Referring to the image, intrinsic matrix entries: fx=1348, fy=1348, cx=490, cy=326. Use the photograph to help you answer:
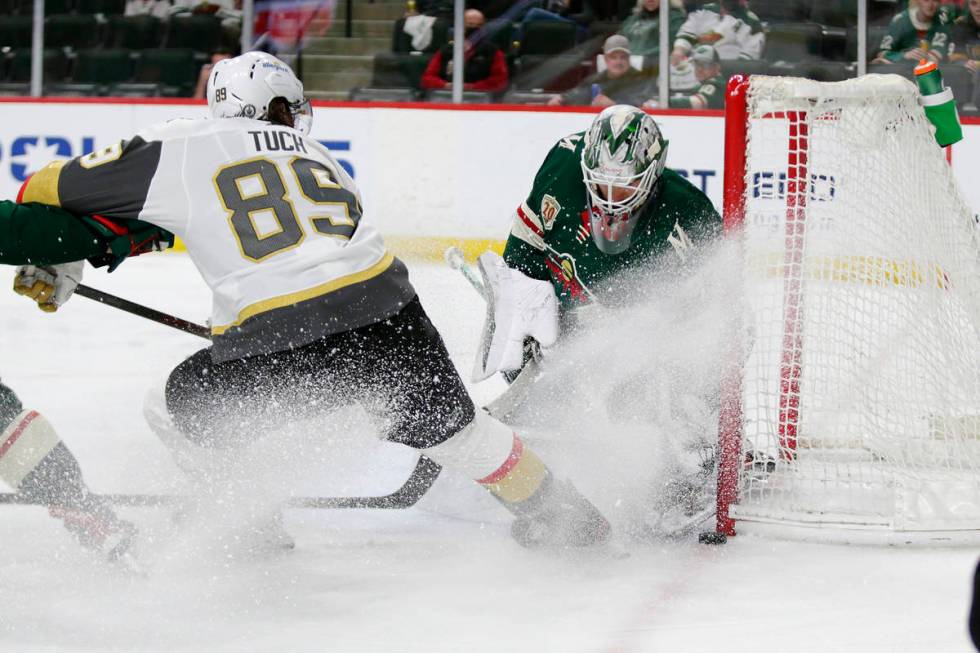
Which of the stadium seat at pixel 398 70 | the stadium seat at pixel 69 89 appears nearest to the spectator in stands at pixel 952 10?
the stadium seat at pixel 398 70

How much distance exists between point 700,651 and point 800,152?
3.61ft

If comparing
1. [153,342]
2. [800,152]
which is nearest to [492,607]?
[800,152]

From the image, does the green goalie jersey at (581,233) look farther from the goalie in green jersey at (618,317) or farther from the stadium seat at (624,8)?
the stadium seat at (624,8)

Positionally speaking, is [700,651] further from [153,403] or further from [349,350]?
[153,403]

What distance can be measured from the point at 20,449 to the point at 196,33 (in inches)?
185

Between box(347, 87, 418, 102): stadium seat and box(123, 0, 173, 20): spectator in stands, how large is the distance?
1.16 meters

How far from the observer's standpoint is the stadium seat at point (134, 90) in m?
6.68

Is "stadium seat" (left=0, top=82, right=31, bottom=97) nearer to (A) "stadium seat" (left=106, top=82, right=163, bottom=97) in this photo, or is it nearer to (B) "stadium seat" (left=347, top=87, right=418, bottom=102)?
(A) "stadium seat" (left=106, top=82, right=163, bottom=97)

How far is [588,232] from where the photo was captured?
306 centimetres

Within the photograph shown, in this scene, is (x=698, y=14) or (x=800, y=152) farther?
(x=698, y=14)

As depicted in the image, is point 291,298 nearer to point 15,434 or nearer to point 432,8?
point 15,434

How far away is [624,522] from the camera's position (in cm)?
289

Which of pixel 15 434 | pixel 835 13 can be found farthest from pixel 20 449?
pixel 835 13

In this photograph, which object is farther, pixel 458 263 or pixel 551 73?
pixel 551 73
